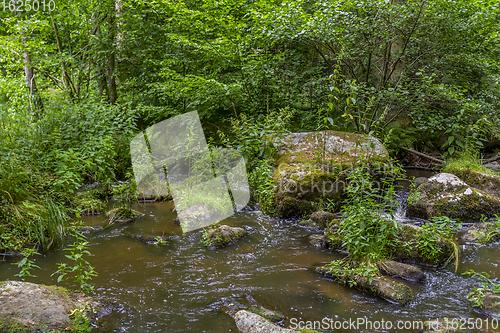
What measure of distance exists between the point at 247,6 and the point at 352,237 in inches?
341

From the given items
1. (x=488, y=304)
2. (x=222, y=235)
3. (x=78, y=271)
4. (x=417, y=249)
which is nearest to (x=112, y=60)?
(x=222, y=235)

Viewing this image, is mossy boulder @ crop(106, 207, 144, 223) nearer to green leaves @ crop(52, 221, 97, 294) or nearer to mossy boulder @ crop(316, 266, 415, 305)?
green leaves @ crop(52, 221, 97, 294)

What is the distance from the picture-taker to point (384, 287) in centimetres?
366

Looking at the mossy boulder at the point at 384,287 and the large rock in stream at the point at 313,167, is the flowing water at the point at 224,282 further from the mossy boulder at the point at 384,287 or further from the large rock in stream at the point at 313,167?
the large rock in stream at the point at 313,167

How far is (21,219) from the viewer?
449cm

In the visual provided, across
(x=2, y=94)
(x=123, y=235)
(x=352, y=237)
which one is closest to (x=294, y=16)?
(x=352, y=237)

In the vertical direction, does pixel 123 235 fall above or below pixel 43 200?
below

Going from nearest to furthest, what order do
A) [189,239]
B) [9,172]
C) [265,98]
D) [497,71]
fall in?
[9,172] → [189,239] → [497,71] → [265,98]

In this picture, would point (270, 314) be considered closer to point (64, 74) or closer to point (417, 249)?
point (417, 249)

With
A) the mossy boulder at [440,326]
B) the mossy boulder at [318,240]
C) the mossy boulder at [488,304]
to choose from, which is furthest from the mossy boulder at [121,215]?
the mossy boulder at [488,304]

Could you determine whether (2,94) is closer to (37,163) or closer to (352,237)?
(37,163)

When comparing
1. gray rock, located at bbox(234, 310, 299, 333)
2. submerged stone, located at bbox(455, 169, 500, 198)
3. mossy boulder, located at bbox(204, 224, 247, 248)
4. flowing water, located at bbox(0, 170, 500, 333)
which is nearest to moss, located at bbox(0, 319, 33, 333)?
flowing water, located at bbox(0, 170, 500, 333)

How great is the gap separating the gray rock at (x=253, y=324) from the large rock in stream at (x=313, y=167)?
3.52m

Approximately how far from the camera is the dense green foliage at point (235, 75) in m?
6.65
